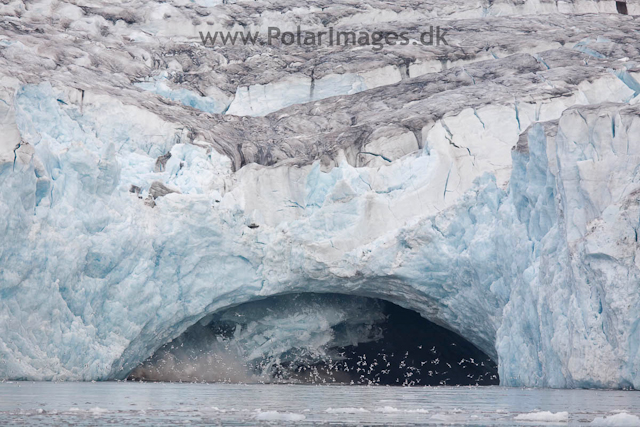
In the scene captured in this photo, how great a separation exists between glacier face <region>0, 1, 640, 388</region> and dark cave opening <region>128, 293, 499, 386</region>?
5.59 ft

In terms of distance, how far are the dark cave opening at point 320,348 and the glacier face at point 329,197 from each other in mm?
1705

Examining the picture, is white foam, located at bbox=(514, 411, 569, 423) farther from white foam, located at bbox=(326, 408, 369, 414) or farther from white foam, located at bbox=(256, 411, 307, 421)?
white foam, located at bbox=(256, 411, 307, 421)

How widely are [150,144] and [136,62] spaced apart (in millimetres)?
4871

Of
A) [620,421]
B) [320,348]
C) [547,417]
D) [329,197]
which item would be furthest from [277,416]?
[320,348]

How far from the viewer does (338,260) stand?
800 inches

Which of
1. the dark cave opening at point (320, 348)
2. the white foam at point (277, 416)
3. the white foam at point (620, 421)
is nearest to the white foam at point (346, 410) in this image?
the white foam at point (277, 416)

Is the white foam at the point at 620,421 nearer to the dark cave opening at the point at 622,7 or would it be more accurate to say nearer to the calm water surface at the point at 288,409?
the calm water surface at the point at 288,409

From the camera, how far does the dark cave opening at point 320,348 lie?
23.1 m

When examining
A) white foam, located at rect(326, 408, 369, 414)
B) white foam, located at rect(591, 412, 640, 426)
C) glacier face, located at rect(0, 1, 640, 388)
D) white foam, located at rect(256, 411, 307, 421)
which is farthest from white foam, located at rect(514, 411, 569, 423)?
glacier face, located at rect(0, 1, 640, 388)

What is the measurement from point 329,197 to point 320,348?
575cm

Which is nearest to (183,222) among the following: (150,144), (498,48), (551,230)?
(150,144)

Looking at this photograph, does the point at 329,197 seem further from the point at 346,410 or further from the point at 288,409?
the point at 346,410

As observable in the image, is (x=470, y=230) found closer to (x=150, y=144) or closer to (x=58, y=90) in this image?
(x=150, y=144)

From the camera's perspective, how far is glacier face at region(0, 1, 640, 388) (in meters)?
16.4
